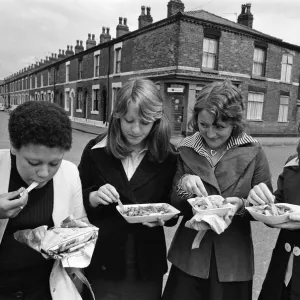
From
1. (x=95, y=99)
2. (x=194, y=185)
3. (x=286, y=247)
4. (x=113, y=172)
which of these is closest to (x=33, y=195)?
(x=113, y=172)

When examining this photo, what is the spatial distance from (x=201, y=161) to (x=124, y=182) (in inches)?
20.8

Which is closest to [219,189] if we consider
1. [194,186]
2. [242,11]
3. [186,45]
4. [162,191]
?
[194,186]

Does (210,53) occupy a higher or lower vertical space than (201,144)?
higher

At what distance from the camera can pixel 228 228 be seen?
1972mm

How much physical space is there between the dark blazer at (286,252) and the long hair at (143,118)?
2.66 ft

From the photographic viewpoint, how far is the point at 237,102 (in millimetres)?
2006

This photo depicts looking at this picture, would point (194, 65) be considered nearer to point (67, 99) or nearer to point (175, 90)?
point (175, 90)

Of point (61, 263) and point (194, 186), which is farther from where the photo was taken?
point (194, 186)

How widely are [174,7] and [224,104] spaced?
690 inches

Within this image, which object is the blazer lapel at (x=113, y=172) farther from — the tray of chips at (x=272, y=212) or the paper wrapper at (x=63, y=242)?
the tray of chips at (x=272, y=212)

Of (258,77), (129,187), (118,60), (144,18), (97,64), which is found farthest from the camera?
(97,64)

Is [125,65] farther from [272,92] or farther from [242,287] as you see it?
[242,287]

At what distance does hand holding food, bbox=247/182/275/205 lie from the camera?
5.75 ft

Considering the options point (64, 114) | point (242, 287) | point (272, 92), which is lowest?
point (242, 287)
